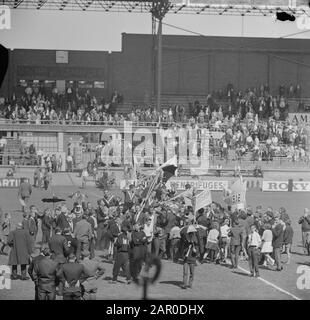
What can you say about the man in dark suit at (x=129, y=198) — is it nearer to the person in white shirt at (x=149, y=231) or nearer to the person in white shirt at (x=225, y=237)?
the person in white shirt at (x=149, y=231)

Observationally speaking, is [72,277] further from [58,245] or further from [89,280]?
[58,245]

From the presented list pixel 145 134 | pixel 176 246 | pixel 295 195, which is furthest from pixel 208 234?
pixel 145 134

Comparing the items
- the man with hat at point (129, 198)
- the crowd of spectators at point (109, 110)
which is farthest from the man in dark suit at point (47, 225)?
the crowd of spectators at point (109, 110)

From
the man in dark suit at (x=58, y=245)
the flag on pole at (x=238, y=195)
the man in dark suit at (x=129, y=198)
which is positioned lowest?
the man in dark suit at (x=58, y=245)

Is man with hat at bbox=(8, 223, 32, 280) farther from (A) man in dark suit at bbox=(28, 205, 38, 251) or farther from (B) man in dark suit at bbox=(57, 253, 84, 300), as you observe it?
(B) man in dark suit at bbox=(57, 253, 84, 300)

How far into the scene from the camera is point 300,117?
3362 cm

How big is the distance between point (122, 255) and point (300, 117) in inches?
875

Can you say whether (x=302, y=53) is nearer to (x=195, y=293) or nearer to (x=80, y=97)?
(x=80, y=97)

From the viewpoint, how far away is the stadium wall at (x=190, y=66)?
109ft

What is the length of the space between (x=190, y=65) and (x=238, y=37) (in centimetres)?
271

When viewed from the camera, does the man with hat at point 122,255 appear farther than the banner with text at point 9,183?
No

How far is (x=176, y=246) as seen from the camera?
1443 cm

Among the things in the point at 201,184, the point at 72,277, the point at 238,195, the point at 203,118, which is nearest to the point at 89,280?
the point at 72,277

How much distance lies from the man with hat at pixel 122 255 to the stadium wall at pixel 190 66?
2072cm
